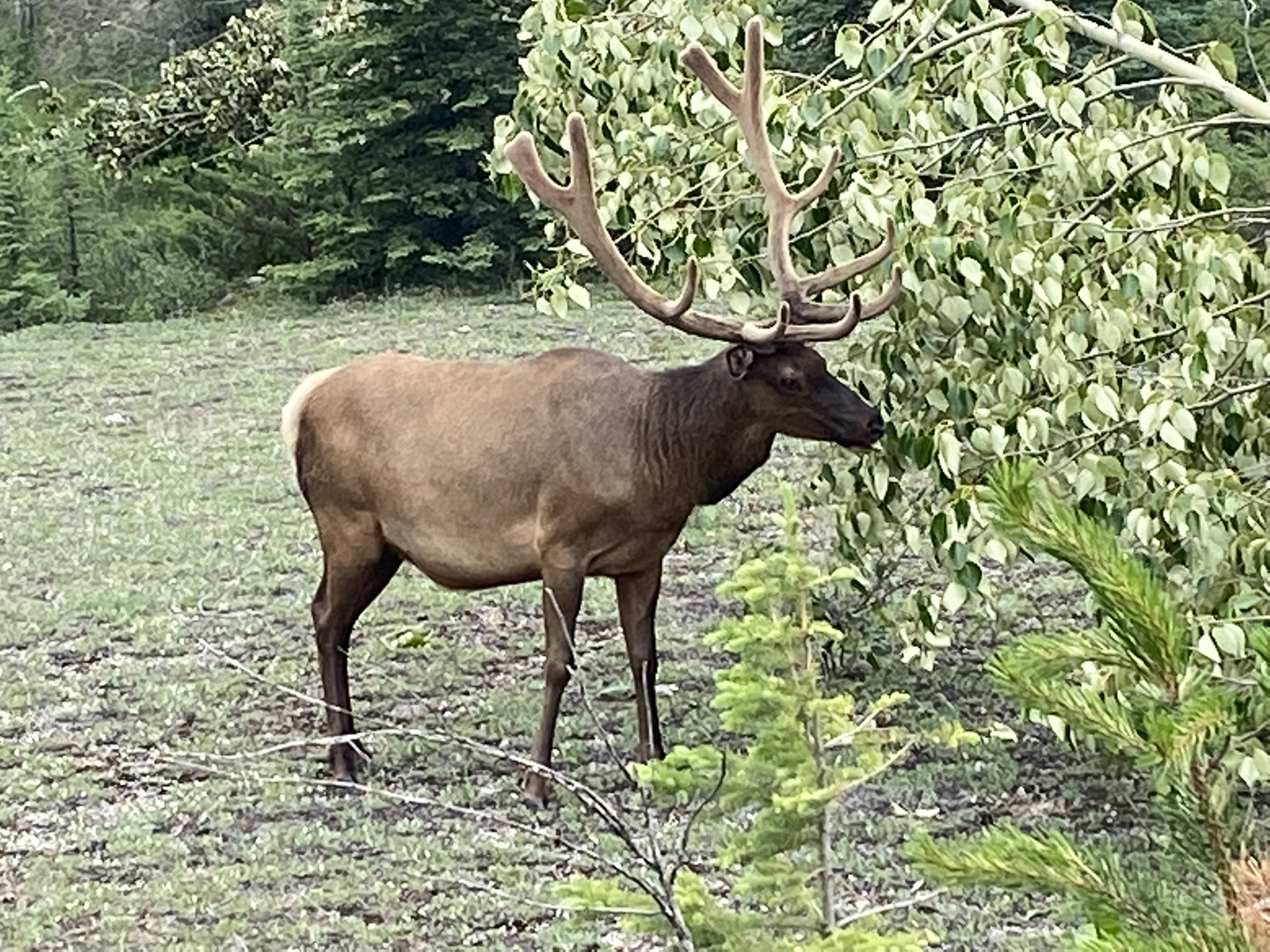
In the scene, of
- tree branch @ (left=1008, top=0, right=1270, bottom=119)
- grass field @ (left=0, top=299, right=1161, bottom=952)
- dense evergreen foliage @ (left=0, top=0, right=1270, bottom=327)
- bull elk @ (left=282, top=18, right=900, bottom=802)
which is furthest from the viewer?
dense evergreen foliage @ (left=0, top=0, right=1270, bottom=327)

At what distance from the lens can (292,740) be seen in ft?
15.7

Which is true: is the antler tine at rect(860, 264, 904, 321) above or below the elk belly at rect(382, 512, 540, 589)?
above

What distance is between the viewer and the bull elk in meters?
5.72

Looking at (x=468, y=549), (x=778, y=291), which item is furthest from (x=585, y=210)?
(x=468, y=549)

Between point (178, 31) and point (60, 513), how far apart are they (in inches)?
702

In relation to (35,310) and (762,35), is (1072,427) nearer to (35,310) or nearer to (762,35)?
(762,35)

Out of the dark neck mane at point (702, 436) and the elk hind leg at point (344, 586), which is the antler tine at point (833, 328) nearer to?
the dark neck mane at point (702, 436)

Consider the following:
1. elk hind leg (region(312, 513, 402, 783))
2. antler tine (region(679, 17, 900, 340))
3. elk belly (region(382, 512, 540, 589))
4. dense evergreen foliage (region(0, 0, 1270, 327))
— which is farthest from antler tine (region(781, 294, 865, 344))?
dense evergreen foliage (region(0, 0, 1270, 327))

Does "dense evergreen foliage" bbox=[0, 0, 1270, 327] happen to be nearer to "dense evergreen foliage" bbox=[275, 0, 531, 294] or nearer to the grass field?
"dense evergreen foliage" bbox=[275, 0, 531, 294]

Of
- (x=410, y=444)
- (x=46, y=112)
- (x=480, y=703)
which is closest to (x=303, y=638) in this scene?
(x=480, y=703)

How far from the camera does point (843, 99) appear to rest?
5.08 metres

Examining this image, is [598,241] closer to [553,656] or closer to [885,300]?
[885,300]

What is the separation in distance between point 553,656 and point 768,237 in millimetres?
1462

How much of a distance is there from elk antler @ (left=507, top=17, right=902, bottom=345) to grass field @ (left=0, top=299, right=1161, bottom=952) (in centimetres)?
135
